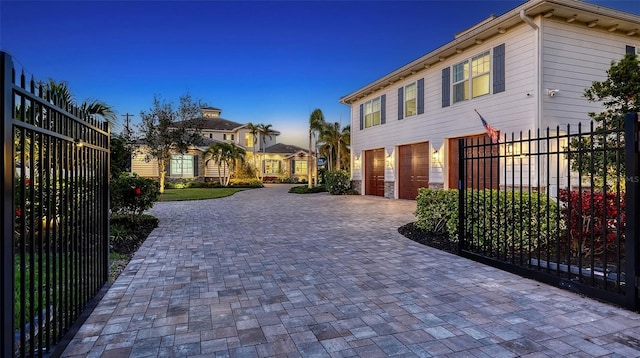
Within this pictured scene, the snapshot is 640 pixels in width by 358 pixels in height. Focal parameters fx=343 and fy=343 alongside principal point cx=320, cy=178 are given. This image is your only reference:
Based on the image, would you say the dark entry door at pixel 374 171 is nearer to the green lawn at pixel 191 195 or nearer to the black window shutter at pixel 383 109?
the black window shutter at pixel 383 109

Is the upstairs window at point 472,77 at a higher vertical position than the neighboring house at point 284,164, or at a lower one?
higher

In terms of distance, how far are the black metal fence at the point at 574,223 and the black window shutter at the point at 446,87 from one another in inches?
275

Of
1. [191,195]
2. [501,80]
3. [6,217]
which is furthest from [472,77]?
[191,195]

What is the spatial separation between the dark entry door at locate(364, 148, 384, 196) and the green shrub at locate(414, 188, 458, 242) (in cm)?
1028

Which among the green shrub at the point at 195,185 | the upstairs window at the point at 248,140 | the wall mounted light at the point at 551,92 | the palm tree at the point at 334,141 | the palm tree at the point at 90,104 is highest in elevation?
the upstairs window at the point at 248,140

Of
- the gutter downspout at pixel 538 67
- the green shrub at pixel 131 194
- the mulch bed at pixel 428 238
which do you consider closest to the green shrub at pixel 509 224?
the mulch bed at pixel 428 238

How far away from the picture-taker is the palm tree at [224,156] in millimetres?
27406

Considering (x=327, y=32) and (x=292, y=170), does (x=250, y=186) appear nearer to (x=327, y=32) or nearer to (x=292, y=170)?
(x=292, y=170)

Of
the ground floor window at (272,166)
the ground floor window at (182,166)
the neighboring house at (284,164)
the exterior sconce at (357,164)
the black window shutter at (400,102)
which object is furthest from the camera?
the ground floor window at (272,166)

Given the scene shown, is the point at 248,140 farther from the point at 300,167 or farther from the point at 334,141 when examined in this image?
the point at 334,141

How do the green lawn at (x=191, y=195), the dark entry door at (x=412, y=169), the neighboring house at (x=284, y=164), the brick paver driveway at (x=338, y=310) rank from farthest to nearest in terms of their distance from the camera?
the neighboring house at (x=284, y=164)
the green lawn at (x=191, y=195)
the dark entry door at (x=412, y=169)
the brick paver driveway at (x=338, y=310)

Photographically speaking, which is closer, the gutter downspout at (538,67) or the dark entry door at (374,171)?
the gutter downspout at (538,67)

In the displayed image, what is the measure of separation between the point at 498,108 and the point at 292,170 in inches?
1181

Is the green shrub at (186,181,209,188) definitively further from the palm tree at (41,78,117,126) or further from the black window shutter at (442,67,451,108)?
the palm tree at (41,78,117,126)
